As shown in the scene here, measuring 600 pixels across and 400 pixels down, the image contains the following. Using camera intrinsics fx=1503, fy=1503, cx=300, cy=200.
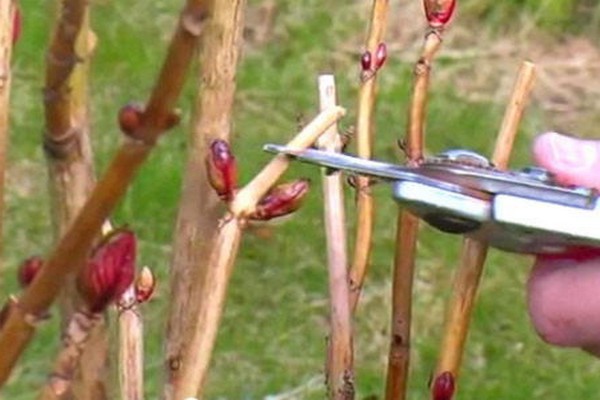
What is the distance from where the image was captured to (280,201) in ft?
2.36

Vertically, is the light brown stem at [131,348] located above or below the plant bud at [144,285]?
below

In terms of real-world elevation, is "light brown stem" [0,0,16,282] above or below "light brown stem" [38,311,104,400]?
above

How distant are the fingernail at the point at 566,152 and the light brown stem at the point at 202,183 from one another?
19cm

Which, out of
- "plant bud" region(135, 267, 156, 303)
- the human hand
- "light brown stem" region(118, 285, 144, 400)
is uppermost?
the human hand

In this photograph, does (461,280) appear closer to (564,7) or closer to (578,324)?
(578,324)

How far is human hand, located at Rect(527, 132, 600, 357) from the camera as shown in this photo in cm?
71

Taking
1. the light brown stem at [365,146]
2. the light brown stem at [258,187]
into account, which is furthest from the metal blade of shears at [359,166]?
the light brown stem at [365,146]

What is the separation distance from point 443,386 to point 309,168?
1.79m

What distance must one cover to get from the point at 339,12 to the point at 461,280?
7.58 ft

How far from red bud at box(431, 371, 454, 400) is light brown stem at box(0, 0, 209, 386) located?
0.31 metres

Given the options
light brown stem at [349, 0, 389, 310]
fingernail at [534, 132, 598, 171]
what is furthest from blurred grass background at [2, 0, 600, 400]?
fingernail at [534, 132, 598, 171]

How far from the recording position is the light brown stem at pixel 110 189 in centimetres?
50

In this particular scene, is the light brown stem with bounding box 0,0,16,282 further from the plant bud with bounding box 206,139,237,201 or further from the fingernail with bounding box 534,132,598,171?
the fingernail with bounding box 534,132,598,171

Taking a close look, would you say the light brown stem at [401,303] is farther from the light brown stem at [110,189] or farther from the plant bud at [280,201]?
the light brown stem at [110,189]
